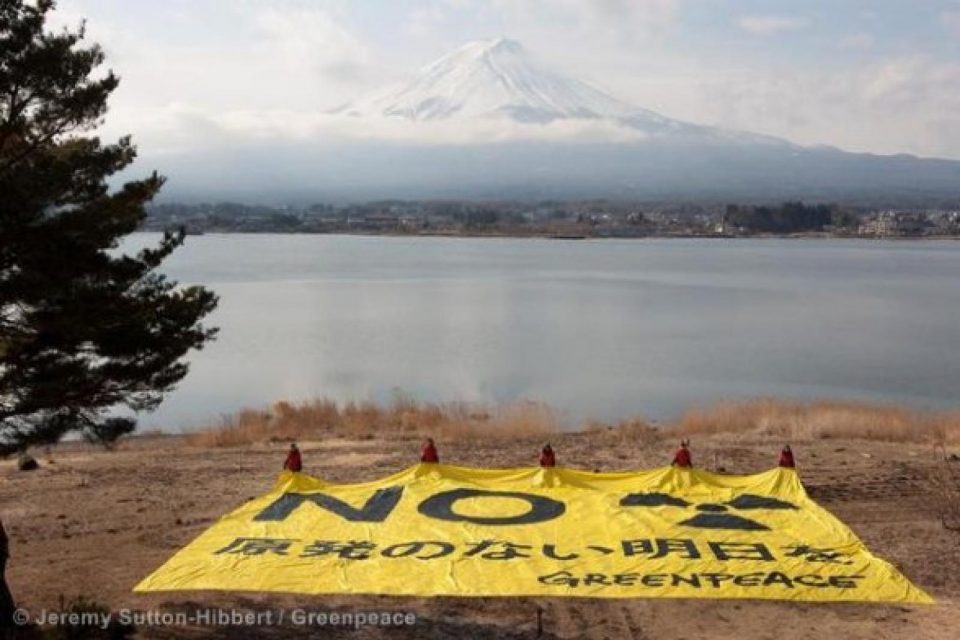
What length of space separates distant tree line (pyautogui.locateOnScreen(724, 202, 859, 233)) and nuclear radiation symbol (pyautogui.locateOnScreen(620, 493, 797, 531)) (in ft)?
376

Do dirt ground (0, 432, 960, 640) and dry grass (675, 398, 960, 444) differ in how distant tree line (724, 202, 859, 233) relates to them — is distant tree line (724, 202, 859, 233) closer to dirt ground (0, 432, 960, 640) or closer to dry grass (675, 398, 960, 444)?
dry grass (675, 398, 960, 444)

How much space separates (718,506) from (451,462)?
4.33m

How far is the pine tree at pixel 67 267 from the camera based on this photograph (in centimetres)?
701

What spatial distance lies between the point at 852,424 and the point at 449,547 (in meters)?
9.63

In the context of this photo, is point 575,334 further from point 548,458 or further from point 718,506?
point 718,506

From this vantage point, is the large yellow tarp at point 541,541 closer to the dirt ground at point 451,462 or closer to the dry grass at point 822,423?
the dirt ground at point 451,462

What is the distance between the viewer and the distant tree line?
12069 centimetres

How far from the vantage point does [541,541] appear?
8938 millimetres

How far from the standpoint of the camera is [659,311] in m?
44.8

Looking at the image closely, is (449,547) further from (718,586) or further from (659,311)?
(659,311)

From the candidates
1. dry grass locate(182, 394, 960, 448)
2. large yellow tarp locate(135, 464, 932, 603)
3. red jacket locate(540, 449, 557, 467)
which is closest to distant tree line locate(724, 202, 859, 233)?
dry grass locate(182, 394, 960, 448)

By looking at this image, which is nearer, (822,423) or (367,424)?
(822,423)

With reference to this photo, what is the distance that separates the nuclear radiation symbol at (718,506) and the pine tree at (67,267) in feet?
14.9

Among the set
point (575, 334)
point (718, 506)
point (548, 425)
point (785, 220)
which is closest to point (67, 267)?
point (718, 506)
